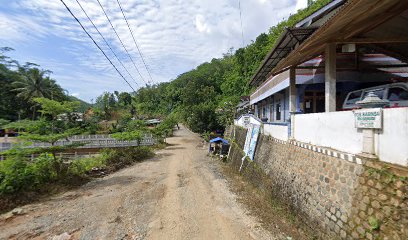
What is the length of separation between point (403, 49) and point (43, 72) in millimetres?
53620

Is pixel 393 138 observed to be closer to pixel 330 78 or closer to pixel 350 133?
pixel 350 133

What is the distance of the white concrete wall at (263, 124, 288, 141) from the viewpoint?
918cm

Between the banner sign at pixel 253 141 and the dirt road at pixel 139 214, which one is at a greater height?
the banner sign at pixel 253 141

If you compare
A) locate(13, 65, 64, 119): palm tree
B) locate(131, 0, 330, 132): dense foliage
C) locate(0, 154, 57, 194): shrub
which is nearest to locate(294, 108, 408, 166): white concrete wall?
locate(0, 154, 57, 194): shrub

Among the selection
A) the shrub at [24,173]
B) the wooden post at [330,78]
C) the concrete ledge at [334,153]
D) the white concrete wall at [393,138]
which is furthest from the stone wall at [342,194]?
the shrub at [24,173]

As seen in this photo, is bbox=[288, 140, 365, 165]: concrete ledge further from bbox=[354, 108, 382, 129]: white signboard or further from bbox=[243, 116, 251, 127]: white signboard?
bbox=[243, 116, 251, 127]: white signboard

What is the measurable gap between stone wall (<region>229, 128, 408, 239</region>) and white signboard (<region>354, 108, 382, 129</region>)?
29.4 inches

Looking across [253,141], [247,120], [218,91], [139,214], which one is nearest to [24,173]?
[139,214]

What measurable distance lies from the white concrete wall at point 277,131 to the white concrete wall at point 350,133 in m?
0.81

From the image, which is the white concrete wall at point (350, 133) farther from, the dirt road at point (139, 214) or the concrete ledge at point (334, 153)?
the dirt road at point (139, 214)

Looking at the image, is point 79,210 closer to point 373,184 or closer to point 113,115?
point 373,184

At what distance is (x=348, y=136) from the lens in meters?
5.20

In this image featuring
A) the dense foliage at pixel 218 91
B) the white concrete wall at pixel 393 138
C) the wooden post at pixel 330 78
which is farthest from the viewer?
the dense foliage at pixel 218 91

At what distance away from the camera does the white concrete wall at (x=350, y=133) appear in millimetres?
3803
